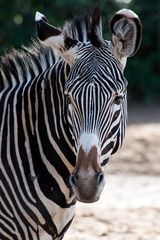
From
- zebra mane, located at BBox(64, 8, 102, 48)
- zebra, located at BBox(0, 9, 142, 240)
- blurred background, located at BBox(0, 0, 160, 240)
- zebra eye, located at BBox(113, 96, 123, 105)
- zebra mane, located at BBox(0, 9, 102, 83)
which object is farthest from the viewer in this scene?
blurred background, located at BBox(0, 0, 160, 240)

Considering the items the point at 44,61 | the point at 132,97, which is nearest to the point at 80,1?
the point at 132,97

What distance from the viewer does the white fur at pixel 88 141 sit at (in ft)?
13.4

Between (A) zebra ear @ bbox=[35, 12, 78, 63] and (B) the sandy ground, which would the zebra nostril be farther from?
(B) the sandy ground

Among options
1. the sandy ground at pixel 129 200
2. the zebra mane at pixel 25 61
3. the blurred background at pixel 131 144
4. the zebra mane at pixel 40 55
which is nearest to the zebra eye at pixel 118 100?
the zebra mane at pixel 40 55

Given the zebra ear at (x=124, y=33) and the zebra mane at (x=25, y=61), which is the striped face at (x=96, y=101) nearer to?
the zebra ear at (x=124, y=33)

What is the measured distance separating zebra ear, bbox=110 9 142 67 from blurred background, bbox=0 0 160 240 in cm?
52

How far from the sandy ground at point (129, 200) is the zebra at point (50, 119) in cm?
281

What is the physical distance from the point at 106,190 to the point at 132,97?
36.5ft

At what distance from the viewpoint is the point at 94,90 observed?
13.8 ft

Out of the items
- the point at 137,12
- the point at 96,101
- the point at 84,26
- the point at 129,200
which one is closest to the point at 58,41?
the point at 84,26

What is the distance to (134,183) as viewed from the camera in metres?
10.9

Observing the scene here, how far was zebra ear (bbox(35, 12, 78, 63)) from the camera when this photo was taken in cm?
448

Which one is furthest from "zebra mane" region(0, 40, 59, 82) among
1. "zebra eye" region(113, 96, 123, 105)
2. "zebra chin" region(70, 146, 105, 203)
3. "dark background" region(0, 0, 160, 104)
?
"dark background" region(0, 0, 160, 104)

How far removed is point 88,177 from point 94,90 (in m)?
0.55
